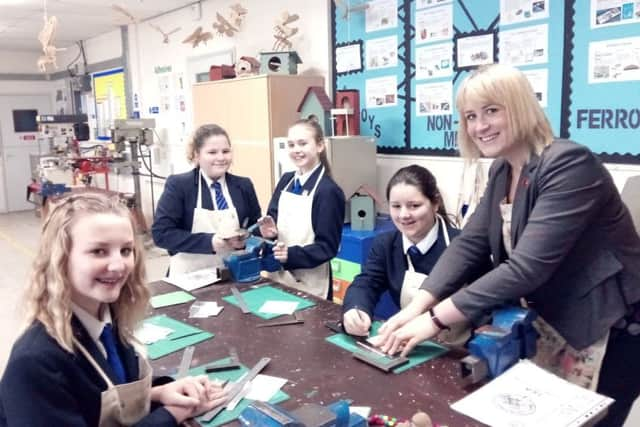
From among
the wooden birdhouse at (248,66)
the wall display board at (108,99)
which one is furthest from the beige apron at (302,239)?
the wall display board at (108,99)

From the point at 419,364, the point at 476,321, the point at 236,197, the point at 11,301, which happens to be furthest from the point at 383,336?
the point at 11,301

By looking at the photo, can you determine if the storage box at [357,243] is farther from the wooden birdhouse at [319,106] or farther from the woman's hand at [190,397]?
the woman's hand at [190,397]

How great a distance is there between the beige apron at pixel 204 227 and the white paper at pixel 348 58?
1695 mm

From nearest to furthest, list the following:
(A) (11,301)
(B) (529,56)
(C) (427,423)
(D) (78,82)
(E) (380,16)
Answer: (C) (427,423)
(B) (529,56)
(E) (380,16)
(A) (11,301)
(D) (78,82)

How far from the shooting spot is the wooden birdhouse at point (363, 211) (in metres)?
3.27

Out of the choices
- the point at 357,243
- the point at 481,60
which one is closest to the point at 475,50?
the point at 481,60

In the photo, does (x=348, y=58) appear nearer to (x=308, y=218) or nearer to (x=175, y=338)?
(x=308, y=218)

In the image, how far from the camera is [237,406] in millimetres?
1229

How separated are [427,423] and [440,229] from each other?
35.3 inches

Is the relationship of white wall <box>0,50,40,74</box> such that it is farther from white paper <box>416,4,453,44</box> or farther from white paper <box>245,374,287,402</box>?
white paper <box>245,374,287,402</box>

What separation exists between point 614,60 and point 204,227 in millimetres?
1976

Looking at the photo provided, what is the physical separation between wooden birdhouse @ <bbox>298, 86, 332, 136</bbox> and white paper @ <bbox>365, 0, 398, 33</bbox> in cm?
53

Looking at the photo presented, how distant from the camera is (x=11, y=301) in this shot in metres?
4.26

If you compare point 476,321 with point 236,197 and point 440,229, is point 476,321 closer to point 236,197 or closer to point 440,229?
point 440,229
